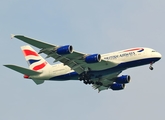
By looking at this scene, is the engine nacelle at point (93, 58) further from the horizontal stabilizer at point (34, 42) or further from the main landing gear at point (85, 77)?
the horizontal stabilizer at point (34, 42)

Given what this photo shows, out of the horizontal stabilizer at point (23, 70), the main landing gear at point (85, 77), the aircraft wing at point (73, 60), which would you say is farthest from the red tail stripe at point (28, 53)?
the main landing gear at point (85, 77)

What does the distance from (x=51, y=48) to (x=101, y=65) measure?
773cm

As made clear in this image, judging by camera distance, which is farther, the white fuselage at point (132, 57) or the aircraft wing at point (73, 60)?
the white fuselage at point (132, 57)

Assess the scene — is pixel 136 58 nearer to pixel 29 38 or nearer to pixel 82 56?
pixel 82 56

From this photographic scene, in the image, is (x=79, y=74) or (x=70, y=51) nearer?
(x=70, y=51)

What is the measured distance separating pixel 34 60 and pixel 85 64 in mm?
11185

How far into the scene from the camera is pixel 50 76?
237ft

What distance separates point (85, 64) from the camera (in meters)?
68.3

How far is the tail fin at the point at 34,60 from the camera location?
74.6m

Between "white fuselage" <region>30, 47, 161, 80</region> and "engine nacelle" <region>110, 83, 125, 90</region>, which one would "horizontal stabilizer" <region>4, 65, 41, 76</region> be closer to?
"white fuselage" <region>30, 47, 161, 80</region>

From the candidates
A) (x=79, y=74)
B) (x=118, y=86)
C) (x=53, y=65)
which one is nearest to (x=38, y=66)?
(x=53, y=65)

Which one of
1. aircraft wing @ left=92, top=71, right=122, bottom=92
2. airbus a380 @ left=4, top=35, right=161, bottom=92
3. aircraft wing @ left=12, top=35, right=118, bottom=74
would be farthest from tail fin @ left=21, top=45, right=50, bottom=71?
aircraft wing @ left=92, top=71, right=122, bottom=92

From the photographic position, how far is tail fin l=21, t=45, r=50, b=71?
7462cm

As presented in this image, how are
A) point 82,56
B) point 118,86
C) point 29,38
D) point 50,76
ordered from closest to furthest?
point 29,38 → point 82,56 → point 50,76 → point 118,86
